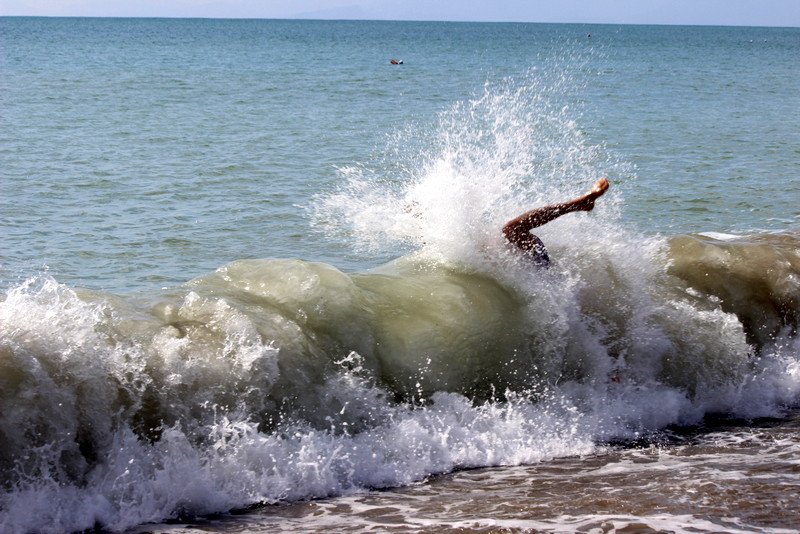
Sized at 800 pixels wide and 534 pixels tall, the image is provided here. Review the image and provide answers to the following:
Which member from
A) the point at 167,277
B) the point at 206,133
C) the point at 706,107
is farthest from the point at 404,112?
the point at 167,277

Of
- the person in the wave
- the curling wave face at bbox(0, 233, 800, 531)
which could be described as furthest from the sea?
the person in the wave

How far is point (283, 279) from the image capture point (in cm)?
779

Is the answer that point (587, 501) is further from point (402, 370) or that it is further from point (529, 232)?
point (529, 232)

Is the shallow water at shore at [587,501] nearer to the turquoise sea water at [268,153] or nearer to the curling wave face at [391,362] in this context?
the curling wave face at [391,362]

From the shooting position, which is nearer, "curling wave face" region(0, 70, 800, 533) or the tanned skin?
"curling wave face" region(0, 70, 800, 533)

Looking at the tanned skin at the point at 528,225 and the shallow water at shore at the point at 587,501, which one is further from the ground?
the tanned skin at the point at 528,225

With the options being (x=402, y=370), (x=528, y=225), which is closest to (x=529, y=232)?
(x=528, y=225)

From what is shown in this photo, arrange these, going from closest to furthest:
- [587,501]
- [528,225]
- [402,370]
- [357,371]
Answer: [587,501], [357,371], [402,370], [528,225]

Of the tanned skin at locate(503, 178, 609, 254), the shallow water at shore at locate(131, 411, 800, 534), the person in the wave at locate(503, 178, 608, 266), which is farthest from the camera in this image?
the person in the wave at locate(503, 178, 608, 266)

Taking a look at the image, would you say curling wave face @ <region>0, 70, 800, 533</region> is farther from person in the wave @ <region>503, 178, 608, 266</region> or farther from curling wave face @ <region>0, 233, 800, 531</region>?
person in the wave @ <region>503, 178, 608, 266</region>

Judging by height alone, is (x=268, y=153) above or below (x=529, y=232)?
above

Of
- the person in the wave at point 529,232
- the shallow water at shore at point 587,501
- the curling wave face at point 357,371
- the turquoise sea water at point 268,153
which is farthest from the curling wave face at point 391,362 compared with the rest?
the turquoise sea water at point 268,153

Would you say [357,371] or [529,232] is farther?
[529,232]

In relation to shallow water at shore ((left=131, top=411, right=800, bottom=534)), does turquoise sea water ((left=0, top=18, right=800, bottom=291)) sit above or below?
above
